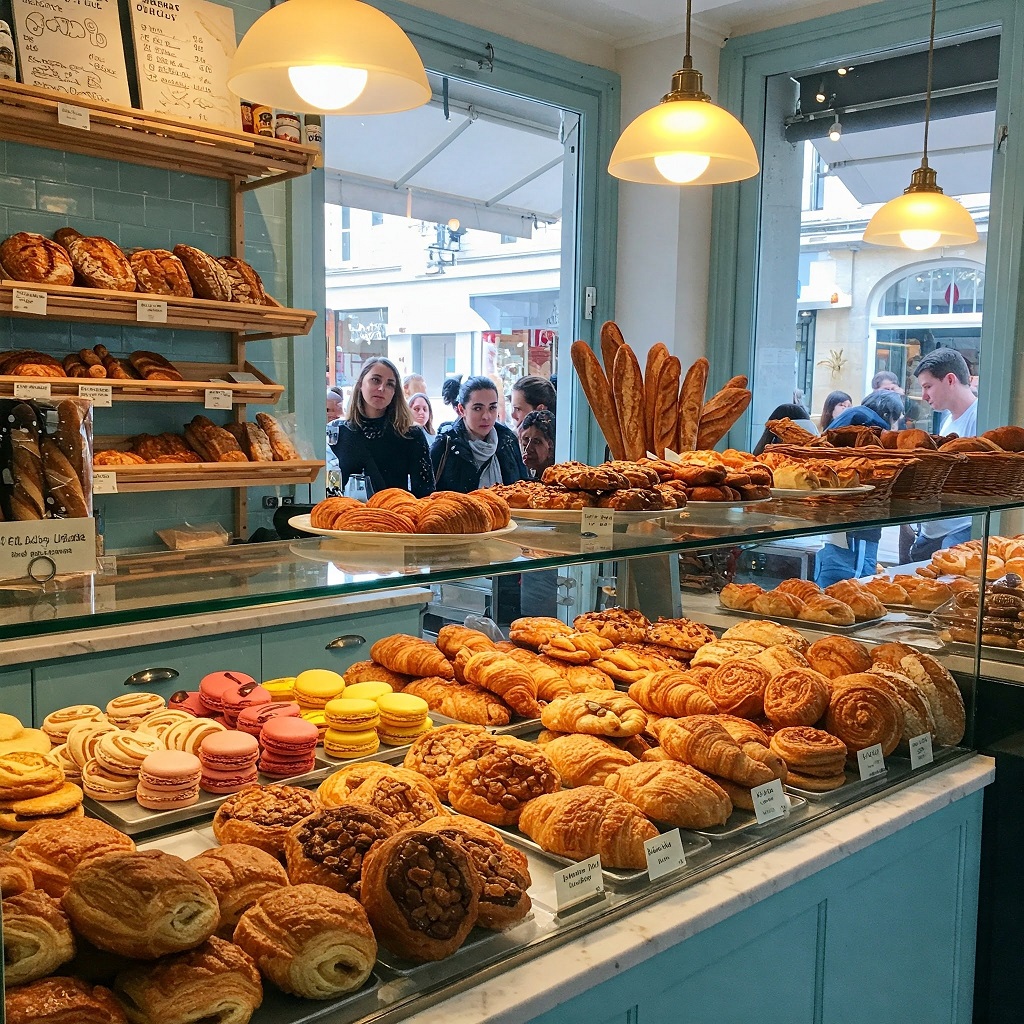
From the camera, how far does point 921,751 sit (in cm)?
201

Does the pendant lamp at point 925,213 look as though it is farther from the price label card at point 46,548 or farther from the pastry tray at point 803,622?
the price label card at point 46,548

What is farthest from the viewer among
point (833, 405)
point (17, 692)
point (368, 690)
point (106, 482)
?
point (833, 405)

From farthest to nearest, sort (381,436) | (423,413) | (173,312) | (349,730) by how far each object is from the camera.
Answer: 1. (423,413)
2. (381,436)
3. (173,312)
4. (349,730)

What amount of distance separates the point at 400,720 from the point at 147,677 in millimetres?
1340

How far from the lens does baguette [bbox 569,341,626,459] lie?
7.59 feet

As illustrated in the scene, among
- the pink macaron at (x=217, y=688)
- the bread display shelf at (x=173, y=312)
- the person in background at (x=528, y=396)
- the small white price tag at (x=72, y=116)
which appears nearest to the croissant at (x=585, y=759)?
the pink macaron at (x=217, y=688)

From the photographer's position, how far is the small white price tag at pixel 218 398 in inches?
126

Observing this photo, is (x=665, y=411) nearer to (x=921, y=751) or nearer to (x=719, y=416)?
(x=719, y=416)

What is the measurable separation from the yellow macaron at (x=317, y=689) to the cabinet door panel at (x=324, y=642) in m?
1.29

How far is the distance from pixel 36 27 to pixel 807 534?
2.57 metres

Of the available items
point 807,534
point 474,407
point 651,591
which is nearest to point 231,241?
point 474,407

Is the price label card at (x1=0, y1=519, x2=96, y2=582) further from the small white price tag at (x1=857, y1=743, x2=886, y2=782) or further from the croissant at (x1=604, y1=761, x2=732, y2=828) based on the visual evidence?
the small white price tag at (x1=857, y1=743, x2=886, y2=782)

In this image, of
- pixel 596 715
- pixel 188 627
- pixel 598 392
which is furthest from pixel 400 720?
pixel 188 627

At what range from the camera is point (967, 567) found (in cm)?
236
